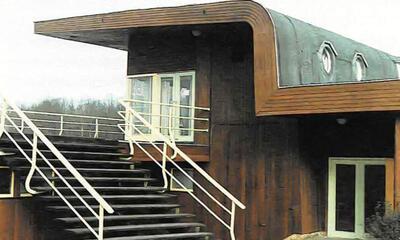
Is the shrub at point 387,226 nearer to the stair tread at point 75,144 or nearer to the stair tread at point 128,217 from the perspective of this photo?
the stair tread at point 128,217

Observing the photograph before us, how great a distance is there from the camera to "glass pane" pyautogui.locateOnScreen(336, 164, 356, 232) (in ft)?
42.4

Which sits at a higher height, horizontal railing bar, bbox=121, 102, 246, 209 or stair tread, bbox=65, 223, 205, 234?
horizontal railing bar, bbox=121, 102, 246, 209

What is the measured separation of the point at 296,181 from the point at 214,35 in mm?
3777

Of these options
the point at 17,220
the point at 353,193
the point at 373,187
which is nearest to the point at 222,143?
the point at 353,193

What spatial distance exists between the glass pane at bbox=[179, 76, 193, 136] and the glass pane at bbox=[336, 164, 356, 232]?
11.5 feet

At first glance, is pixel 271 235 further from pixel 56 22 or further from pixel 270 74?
pixel 56 22

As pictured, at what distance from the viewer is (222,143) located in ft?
45.5

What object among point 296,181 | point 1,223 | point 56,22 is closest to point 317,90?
point 296,181

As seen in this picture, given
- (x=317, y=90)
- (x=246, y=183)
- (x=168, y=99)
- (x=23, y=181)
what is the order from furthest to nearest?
(x=168, y=99), (x=246, y=183), (x=317, y=90), (x=23, y=181)

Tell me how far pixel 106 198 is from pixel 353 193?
5.06m

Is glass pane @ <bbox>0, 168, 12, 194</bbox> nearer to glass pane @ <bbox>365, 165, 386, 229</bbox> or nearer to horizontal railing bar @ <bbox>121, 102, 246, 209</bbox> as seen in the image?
horizontal railing bar @ <bbox>121, 102, 246, 209</bbox>

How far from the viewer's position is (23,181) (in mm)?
10664

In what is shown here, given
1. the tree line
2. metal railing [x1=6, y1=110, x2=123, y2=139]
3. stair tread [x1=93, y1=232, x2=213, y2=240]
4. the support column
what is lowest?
stair tread [x1=93, y1=232, x2=213, y2=240]

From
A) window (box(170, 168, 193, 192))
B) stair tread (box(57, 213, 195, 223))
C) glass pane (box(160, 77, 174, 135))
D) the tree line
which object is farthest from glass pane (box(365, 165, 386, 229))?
the tree line
